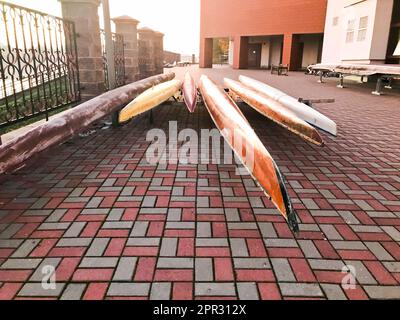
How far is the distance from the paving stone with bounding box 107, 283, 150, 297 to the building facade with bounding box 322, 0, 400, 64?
16.4m

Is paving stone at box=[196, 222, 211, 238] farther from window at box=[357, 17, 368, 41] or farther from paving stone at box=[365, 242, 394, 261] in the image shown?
window at box=[357, 17, 368, 41]

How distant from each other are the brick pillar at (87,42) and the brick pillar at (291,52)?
22.1m

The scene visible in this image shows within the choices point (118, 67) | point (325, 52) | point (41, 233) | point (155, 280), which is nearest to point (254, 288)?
point (155, 280)

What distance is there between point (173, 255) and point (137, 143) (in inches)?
116

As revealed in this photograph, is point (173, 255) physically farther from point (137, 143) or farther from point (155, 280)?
point (137, 143)

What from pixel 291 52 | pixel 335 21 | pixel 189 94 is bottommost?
pixel 189 94

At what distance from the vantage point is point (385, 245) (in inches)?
92.2

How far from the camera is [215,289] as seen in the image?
6.22 feet

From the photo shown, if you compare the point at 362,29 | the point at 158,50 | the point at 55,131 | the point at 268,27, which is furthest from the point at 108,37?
the point at 268,27

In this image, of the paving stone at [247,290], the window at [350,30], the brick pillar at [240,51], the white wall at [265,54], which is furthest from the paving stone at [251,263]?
the white wall at [265,54]

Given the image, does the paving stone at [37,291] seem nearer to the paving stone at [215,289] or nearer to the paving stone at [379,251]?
the paving stone at [215,289]

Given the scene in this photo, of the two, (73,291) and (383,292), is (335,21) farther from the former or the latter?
(73,291)

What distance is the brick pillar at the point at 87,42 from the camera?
5.99 m

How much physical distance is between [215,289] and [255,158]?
1240 millimetres
